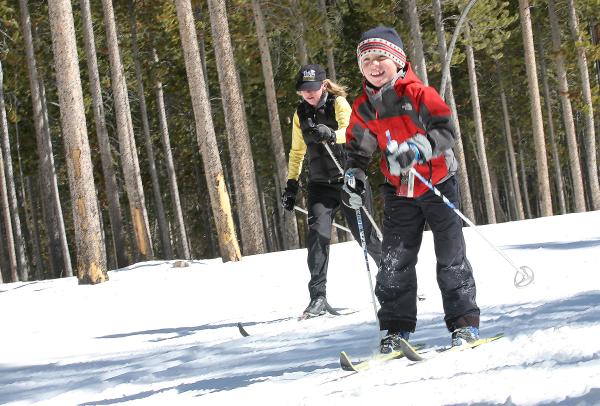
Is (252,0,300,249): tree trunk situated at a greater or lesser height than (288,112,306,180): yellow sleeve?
greater

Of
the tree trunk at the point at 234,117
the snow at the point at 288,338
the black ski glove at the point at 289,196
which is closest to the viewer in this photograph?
the snow at the point at 288,338

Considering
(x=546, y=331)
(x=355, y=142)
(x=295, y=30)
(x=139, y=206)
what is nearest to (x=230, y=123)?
(x=139, y=206)

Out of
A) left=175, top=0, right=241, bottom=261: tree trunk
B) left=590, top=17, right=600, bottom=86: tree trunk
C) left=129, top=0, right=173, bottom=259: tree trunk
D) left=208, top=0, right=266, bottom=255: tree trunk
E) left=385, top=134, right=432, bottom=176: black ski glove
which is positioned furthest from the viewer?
left=590, top=17, right=600, bottom=86: tree trunk

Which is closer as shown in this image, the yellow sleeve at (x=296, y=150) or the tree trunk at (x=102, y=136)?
the yellow sleeve at (x=296, y=150)

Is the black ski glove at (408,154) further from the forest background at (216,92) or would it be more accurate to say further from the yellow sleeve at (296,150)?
the forest background at (216,92)

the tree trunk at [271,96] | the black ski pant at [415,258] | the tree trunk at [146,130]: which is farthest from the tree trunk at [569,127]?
the black ski pant at [415,258]

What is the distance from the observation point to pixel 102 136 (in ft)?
68.4

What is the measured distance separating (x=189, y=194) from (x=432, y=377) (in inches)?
1675

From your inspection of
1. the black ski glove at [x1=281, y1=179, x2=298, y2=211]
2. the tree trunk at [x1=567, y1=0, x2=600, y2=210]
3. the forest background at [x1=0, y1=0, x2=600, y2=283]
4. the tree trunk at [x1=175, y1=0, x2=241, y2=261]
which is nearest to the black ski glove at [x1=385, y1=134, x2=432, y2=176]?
the black ski glove at [x1=281, y1=179, x2=298, y2=211]

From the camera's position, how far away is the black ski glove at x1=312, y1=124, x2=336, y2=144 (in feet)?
23.3

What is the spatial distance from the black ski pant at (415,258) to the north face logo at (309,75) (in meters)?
2.30

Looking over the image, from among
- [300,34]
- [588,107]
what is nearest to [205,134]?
[300,34]

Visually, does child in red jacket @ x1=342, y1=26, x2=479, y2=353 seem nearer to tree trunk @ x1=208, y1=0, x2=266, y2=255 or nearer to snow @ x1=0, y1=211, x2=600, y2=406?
snow @ x1=0, y1=211, x2=600, y2=406

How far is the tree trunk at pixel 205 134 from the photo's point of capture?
14.3m
